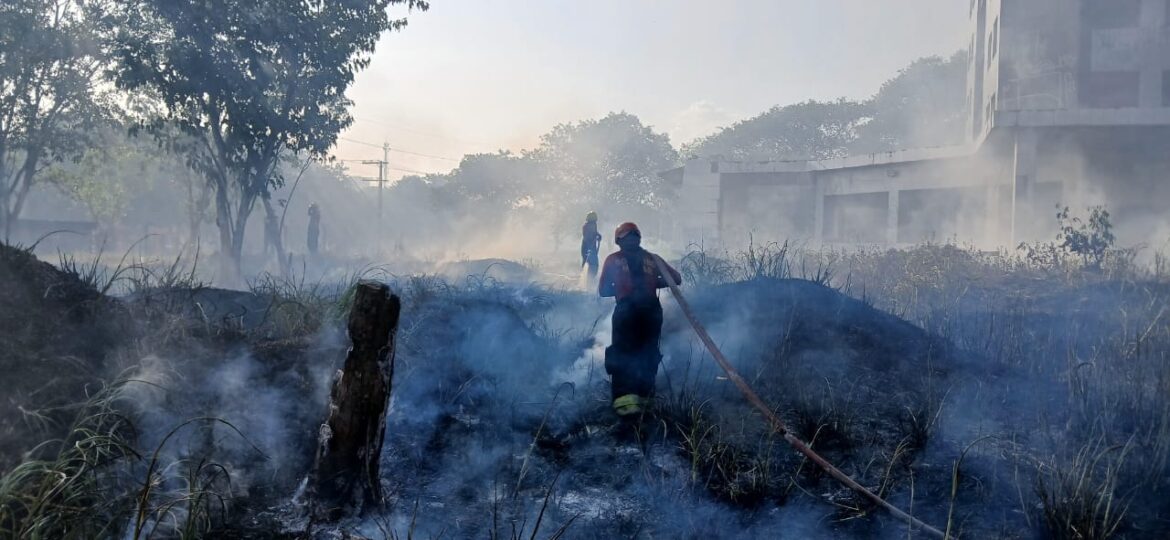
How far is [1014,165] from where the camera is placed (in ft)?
54.4

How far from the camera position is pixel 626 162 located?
145ft

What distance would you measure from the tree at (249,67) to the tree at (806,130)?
32902mm

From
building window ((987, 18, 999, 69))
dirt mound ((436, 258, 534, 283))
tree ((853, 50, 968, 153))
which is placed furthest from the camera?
tree ((853, 50, 968, 153))

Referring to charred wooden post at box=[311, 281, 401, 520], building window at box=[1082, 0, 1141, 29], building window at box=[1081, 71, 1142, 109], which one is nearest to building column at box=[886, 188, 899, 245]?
building window at box=[1081, 71, 1142, 109]

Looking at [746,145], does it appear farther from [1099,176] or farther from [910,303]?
[910,303]

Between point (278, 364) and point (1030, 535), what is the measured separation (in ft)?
15.8

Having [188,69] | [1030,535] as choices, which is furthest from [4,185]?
[1030,535]

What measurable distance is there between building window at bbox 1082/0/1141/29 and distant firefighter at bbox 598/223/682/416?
20774mm

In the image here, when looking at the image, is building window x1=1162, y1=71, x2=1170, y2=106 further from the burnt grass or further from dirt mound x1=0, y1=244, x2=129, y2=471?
dirt mound x1=0, y1=244, x2=129, y2=471

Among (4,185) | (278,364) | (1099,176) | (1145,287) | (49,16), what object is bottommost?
(278,364)

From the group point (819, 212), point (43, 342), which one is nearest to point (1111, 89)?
point (819, 212)

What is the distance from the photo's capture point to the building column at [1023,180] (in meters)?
16.5

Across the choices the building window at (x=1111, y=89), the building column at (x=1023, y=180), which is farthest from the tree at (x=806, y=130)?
the building column at (x=1023, y=180)

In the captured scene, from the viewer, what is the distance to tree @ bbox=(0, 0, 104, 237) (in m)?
15.9
